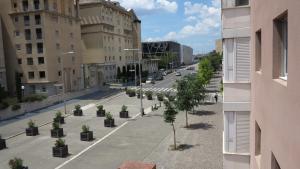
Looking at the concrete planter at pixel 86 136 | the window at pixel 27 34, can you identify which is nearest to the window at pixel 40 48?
the window at pixel 27 34

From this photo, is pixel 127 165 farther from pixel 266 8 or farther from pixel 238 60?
pixel 266 8

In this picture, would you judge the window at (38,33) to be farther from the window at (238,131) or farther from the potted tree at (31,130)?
the window at (238,131)

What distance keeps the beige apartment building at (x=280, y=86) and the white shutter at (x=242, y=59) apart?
8.87 ft

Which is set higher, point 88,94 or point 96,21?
point 96,21

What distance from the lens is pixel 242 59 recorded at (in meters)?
10.4

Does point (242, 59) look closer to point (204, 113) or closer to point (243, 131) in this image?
point (243, 131)

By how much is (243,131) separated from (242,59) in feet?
7.54

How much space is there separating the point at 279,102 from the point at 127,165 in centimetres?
763

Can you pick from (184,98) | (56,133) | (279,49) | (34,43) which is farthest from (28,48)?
(279,49)

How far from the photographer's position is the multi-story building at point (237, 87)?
1032cm

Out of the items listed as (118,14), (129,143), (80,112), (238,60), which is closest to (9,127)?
(80,112)

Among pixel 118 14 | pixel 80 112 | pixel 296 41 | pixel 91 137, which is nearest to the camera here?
pixel 296 41

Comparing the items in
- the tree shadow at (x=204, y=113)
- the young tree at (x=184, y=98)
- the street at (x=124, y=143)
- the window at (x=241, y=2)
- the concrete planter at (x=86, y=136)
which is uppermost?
the window at (x=241, y=2)

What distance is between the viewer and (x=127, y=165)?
11.8 m
